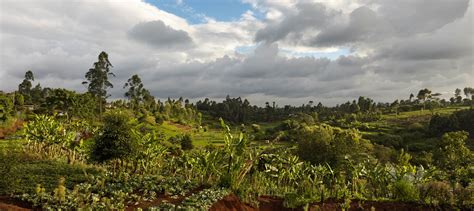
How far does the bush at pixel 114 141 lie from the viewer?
1159cm

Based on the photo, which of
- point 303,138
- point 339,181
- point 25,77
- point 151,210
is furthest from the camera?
point 25,77

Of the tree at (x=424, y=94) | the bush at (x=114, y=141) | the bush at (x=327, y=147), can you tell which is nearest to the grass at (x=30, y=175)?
the bush at (x=114, y=141)

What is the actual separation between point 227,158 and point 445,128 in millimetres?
58015

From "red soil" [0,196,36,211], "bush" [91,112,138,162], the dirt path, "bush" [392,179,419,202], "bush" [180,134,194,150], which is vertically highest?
"bush" [91,112,138,162]

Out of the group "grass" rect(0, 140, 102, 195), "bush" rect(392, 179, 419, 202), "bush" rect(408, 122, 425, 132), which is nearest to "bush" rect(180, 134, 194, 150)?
"grass" rect(0, 140, 102, 195)

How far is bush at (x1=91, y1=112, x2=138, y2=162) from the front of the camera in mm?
11594

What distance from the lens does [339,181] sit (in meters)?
14.1

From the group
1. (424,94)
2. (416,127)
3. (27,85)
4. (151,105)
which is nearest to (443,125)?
(416,127)

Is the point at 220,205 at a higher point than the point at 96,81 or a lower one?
lower

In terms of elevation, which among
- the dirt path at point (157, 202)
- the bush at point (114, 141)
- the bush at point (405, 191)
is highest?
the bush at point (114, 141)

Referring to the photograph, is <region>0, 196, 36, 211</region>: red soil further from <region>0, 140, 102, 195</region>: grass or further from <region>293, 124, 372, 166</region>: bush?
<region>293, 124, 372, 166</region>: bush

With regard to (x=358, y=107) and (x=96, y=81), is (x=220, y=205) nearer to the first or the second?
(x=96, y=81)

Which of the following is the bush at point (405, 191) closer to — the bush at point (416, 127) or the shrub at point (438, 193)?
the shrub at point (438, 193)

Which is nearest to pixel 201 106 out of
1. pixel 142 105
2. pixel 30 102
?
pixel 142 105
